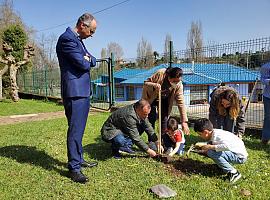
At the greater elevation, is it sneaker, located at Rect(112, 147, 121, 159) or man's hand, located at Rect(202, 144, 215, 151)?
man's hand, located at Rect(202, 144, 215, 151)

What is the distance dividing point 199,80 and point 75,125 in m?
7.34

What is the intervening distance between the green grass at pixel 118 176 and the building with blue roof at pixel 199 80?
223 centimetres

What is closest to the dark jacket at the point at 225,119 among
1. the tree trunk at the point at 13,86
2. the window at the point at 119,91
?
the window at the point at 119,91

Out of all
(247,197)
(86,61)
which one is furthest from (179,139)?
(86,61)

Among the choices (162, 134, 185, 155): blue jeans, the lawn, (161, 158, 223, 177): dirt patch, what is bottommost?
the lawn

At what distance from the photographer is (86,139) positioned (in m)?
6.25

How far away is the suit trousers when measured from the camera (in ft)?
12.5

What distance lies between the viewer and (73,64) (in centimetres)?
366

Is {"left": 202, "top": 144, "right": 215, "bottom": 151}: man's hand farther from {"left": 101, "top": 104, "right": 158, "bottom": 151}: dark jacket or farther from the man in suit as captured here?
the man in suit

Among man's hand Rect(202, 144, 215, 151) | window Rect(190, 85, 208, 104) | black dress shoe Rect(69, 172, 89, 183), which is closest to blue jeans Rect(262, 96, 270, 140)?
man's hand Rect(202, 144, 215, 151)

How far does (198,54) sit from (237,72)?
1.09m

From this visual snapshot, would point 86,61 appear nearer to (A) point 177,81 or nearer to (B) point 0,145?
(A) point 177,81

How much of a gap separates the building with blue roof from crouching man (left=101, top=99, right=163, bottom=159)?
2.88 m

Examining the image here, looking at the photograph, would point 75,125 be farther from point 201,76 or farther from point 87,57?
point 201,76
